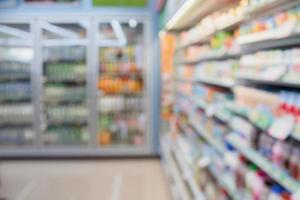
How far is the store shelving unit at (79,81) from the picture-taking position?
7.35 metres

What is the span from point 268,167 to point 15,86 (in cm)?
616

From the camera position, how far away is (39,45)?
7320 millimetres

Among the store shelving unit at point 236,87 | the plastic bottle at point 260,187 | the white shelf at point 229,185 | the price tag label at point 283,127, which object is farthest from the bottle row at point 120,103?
the price tag label at point 283,127

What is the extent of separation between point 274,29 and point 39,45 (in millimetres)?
5761

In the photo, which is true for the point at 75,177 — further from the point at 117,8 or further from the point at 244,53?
the point at 244,53

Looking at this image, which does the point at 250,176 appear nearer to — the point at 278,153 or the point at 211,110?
the point at 278,153

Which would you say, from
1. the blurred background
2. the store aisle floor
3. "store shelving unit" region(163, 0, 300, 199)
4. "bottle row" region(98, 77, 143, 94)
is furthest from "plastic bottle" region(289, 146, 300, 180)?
"bottle row" region(98, 77, 143, 94)

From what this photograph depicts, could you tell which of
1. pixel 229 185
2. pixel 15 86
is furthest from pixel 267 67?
pixel 15 86

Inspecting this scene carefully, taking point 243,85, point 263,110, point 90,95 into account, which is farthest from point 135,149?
point 263,110

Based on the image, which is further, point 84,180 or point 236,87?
point 84,180

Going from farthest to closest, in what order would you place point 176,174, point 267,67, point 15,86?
point 15,86, point 176,174, point 267,67

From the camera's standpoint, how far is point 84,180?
630cm

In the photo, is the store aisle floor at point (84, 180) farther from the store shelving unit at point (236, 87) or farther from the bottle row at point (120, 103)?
the store shelving unit at point (236, 87)

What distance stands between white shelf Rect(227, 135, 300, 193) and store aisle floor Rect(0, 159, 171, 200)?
112 inches
